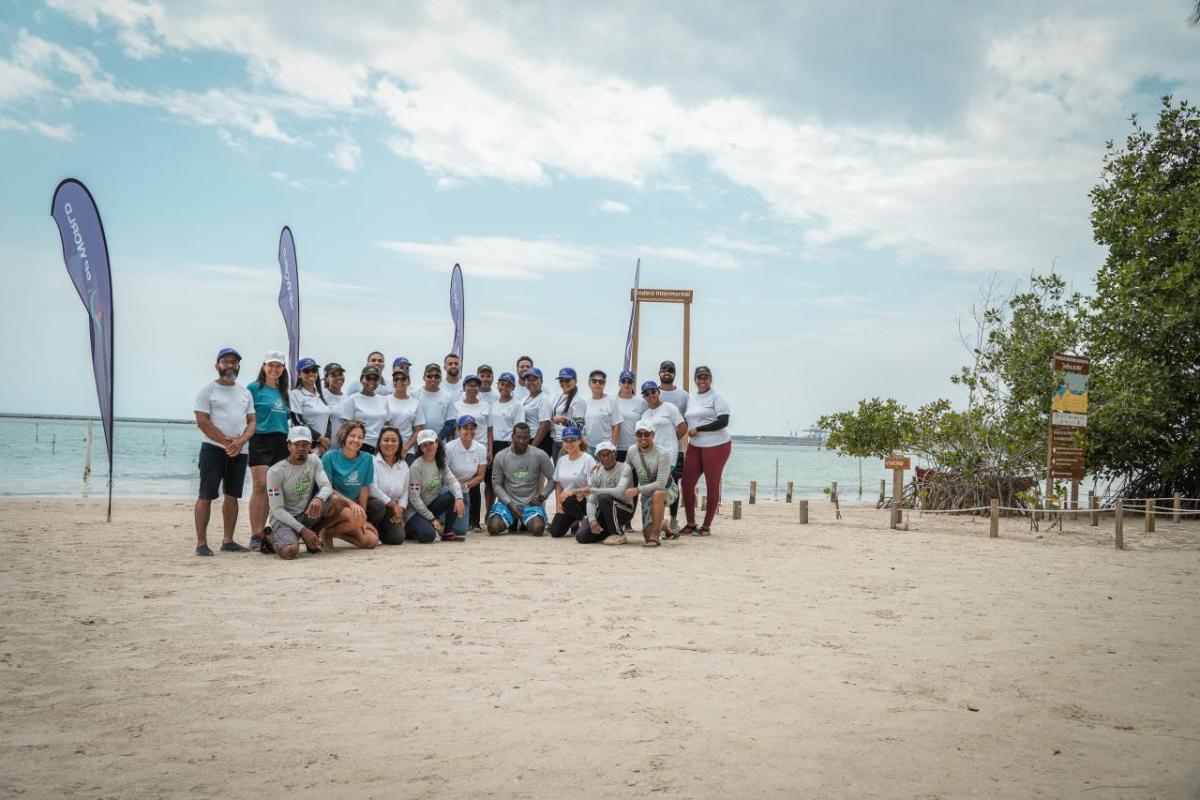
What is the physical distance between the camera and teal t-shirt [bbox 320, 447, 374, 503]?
23.6 ft

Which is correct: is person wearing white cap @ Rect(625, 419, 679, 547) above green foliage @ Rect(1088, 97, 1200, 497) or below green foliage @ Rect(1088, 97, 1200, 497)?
below

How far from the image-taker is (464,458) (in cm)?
831

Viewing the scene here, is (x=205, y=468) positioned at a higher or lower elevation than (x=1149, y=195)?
lower

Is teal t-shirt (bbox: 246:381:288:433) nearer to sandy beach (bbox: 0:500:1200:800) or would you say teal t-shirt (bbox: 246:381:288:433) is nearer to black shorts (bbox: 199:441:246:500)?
black shorts (bbox: 199:441:246:500)

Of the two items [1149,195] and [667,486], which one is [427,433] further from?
[1149,195]

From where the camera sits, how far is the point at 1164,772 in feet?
8.77

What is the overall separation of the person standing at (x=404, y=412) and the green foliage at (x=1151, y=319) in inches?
452

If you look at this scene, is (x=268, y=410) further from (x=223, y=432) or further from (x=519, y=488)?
(x=519, y=488)

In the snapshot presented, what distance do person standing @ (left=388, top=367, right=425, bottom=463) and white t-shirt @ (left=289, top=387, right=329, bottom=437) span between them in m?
0.63

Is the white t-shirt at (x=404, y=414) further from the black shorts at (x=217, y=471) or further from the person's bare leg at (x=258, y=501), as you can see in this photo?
the black shorts at (x=217, y=471)

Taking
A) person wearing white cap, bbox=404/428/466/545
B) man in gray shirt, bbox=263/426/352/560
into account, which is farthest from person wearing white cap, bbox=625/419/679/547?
man in gray shirt, bbox=263/426/352/560

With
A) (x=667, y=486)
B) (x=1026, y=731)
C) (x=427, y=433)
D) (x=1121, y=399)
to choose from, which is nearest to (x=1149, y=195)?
(x=1121, y=399)

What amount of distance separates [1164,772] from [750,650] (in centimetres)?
174

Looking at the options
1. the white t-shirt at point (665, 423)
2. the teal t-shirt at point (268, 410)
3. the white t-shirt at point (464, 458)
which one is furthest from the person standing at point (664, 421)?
the teal t-shirt at point (268, 410)
